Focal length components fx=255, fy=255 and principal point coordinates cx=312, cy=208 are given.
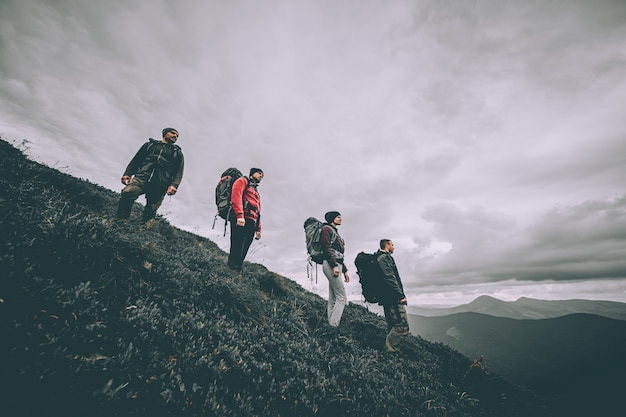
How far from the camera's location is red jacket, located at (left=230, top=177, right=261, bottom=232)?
20.1 ft

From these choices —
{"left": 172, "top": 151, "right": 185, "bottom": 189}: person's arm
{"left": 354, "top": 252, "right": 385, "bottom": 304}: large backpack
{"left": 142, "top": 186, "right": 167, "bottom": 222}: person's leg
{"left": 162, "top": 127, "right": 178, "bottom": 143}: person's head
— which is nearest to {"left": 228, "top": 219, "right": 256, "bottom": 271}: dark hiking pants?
{"left": 172, "top": 151, "right": 185, "bottom": 189}: person's arm

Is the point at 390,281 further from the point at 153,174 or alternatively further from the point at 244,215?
the point at 153,174

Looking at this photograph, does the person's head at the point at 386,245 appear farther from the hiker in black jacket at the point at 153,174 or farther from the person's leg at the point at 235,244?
the hiker in black jacket at the point at 153,174

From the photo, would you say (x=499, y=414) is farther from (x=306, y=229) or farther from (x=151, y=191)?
(x=151, y=191)

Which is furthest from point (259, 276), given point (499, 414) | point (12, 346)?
point (499, 414)

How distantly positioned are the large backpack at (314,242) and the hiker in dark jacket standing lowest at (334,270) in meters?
0.15

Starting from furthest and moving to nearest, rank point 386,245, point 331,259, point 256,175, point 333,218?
point 386,245 → point 333,218 → point 256,175 → point 331,259

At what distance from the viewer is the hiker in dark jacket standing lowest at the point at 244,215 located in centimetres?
618

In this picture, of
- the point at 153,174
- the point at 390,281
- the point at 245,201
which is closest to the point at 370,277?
the point at 390,281

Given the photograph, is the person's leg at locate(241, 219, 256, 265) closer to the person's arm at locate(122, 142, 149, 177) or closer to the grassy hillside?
the grassy hillside

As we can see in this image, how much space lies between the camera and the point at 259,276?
8516 millimetres

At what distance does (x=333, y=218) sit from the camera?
24.6 feet

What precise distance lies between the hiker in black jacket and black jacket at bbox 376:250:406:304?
6.06 m

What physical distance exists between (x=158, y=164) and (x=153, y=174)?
28cm
